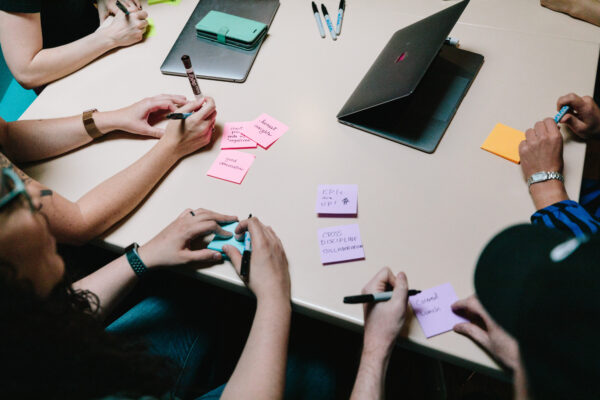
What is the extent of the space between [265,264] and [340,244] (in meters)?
0.16

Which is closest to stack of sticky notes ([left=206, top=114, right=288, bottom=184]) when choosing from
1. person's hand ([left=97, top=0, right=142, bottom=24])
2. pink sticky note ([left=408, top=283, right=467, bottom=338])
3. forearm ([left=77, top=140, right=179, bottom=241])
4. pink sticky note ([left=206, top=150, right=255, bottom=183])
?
pink sticky note ([left=206, top=150, right=255, bottom=183])

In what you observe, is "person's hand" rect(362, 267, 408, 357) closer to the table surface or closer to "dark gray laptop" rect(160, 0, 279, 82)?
the table surface

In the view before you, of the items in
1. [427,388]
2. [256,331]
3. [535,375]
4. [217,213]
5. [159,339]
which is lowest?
[427,388]

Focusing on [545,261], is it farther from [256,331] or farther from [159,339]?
[159,339]

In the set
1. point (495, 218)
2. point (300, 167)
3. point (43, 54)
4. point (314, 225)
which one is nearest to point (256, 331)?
point (314, 225)

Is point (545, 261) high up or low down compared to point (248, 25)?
down

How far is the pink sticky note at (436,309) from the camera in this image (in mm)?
647

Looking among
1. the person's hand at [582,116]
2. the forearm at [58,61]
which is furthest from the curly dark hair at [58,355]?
the person's hand at [582,116]

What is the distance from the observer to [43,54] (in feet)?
3.81

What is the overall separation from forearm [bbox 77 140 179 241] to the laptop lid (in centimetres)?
48

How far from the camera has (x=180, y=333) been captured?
907 millimetres

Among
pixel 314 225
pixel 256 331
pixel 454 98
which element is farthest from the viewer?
pixel 454 98

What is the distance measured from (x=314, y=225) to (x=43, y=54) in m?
1.08

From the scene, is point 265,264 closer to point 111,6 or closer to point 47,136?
point 47,136
